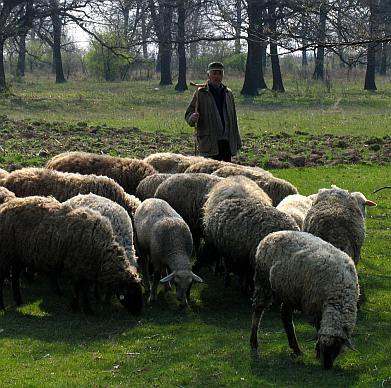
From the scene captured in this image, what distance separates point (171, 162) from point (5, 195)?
3581 mm

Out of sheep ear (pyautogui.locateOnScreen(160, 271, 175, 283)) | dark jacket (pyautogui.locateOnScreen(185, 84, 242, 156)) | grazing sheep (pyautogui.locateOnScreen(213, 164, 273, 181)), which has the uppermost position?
dark jacket (pyautogui.locateOnScreen(185, 84, 242, 156))

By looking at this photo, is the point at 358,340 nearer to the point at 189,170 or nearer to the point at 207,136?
the point at 189,170

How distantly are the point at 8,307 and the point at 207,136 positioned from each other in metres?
5.23

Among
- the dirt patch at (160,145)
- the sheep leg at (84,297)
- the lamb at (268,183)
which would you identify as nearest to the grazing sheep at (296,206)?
the lamb at (268,183)

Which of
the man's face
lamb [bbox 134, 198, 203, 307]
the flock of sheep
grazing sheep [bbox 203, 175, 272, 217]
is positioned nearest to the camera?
the flock of sheep

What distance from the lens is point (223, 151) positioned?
13.9 meters

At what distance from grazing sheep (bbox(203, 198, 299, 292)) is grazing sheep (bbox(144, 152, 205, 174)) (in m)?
3.17

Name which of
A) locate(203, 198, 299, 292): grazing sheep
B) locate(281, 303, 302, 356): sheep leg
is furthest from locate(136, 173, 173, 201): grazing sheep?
locate(281, 303, 302, 356): sheep leg

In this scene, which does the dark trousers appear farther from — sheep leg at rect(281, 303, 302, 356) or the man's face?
sheep leg at rect(281, 303, 302, 356)

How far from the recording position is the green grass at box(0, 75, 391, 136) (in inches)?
1105

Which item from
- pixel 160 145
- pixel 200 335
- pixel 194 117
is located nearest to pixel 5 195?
pixel 200 335

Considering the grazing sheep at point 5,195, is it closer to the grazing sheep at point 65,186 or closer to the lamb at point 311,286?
the grazing sheep at point 65,186

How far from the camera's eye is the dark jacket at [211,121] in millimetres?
13352

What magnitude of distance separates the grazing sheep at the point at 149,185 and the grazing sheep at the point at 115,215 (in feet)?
4.84
